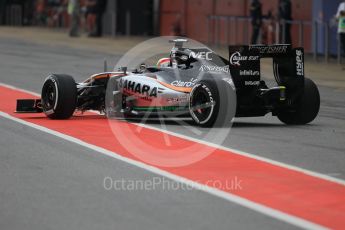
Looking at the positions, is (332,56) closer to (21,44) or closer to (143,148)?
(21,44)

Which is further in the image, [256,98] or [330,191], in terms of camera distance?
[256,98]

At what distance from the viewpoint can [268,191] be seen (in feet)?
31.3

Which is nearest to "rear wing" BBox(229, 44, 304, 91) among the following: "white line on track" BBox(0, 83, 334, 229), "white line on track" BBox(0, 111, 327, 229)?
"white line on track" BBox(0, 83, 334, 229)

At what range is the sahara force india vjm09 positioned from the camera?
13.6m

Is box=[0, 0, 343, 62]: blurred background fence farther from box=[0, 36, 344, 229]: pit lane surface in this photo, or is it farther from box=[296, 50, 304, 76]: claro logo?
box=[296, 50, 304, 76]: claro logo

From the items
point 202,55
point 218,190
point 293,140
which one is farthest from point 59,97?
point 218,190

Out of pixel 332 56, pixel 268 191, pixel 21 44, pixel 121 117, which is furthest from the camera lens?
pixel 21 44

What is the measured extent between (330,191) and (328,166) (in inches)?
56.5

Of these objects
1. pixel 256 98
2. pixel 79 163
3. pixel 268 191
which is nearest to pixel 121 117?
pixel 256 98

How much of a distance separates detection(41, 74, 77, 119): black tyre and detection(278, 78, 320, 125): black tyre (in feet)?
9.39

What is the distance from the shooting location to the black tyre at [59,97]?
47.5 feet

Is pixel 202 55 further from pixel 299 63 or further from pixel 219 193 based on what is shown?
pixel 219 193

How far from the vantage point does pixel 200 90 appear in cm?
1346

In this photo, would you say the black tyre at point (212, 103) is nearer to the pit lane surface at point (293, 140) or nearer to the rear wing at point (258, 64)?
the pit lane surface at point (293, 140)
